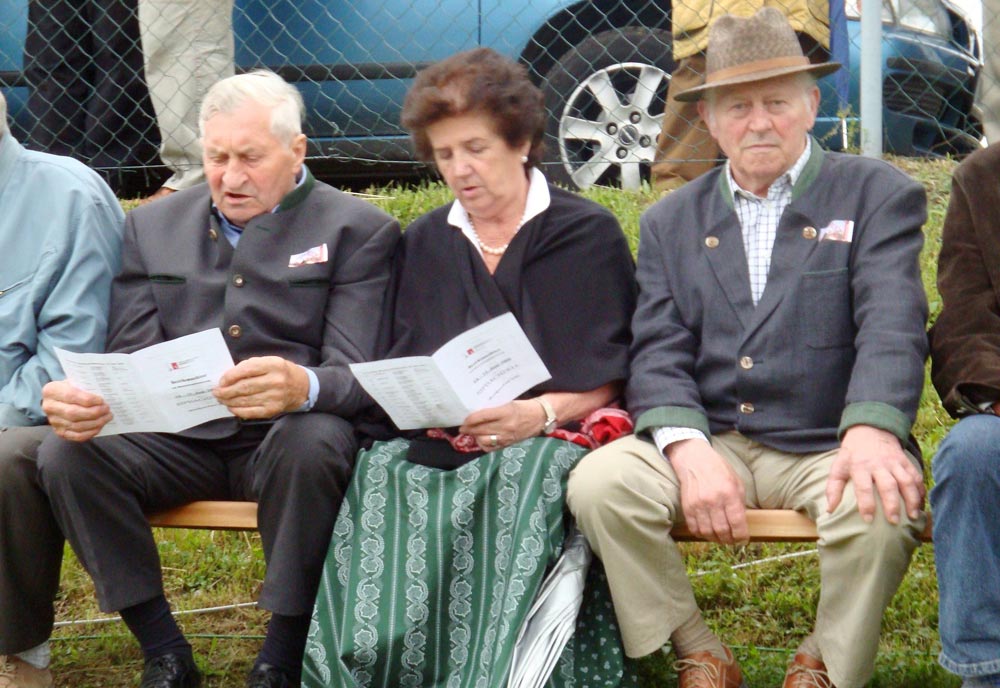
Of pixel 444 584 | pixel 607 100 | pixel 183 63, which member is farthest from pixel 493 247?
pixel 183 63

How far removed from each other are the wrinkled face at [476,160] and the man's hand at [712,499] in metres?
0.92

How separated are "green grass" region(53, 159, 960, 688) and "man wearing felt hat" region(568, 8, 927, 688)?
50 centimetres

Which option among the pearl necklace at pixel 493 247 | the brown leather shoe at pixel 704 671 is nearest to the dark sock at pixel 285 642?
the brown leather shoe at pixel 704 671

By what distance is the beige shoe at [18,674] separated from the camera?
4.18 metres

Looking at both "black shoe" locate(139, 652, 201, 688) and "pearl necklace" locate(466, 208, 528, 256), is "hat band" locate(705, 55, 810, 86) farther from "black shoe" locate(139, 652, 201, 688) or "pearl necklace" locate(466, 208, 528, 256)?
"black shoe" locate(139, 652, 201, 688)

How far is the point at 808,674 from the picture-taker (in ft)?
12.7

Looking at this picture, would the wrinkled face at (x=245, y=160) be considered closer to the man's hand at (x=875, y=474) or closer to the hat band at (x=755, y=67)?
the hat band at (x=755, y=67)

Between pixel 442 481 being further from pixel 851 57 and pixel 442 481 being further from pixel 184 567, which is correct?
pixel 851 57

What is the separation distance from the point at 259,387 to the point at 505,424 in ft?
1.97

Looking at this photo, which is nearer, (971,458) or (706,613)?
(971,458)

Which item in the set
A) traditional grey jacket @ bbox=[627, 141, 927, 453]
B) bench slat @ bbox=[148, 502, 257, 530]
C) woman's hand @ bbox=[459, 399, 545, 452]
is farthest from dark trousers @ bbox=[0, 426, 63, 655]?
traditional grey jacket @ bbox=[627, 141, 927, 453]

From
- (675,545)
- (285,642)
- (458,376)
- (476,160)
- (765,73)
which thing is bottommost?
(285,642)

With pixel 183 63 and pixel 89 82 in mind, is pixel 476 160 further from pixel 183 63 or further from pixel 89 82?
pixel 89 82

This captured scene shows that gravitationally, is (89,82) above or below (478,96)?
below
